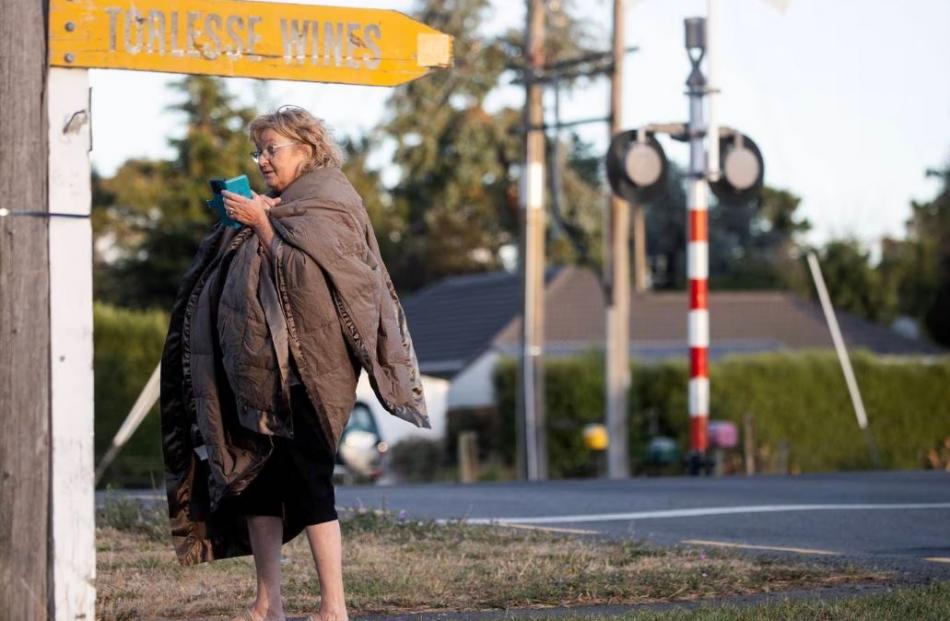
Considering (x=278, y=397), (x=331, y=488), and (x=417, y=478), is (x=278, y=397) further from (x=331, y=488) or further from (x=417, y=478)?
(x=417, y=478)

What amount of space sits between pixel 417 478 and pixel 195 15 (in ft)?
84.4

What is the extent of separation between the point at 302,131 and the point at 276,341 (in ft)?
2.39

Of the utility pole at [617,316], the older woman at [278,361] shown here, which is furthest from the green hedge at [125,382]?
the older woman at [278,361]

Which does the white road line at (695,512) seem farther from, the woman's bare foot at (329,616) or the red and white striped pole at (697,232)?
the red and white striped pole at (697,232)

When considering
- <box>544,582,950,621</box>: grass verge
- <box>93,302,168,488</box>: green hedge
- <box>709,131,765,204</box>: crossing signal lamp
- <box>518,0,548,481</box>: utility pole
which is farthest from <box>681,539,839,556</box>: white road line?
<box>518,0,548,481</box>: utility pole

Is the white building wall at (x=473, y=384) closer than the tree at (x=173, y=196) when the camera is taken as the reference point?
Yes

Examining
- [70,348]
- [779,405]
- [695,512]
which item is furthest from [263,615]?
[779,405]

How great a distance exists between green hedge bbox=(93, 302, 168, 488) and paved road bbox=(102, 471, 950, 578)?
35.9ft

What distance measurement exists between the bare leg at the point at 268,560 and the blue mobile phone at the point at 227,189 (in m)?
0.90

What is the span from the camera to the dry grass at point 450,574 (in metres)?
6.03

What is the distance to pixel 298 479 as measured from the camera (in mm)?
5242

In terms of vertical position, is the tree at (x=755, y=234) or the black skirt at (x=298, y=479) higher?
the tree at (x=755, y=234)

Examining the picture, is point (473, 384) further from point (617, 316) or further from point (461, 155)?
point (617, 316)

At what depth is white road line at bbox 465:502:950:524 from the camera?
916 cm
